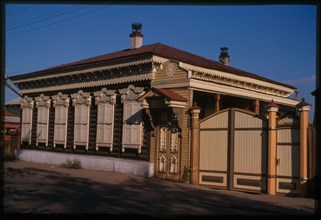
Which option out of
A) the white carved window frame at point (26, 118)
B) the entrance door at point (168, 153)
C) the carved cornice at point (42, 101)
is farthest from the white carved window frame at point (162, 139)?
the white carved window frame at point (26, 118)

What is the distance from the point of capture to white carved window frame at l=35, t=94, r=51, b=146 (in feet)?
80.6

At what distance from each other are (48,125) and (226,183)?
13216mm

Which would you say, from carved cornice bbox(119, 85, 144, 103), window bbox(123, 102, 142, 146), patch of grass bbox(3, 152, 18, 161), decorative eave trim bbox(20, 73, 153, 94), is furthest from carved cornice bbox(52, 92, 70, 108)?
window bbox(123, 102, 142, 146)

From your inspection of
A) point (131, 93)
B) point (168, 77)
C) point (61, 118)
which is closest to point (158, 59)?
point (168, 77)

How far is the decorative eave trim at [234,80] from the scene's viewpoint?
1708 cm

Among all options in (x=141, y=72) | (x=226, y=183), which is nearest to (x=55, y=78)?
(x=141, y=72)

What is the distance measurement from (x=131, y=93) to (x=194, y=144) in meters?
4.45

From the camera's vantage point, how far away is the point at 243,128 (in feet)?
46.6

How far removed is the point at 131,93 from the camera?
18.7 meters

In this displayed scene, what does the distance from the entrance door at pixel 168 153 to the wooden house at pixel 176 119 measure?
0.12 feet

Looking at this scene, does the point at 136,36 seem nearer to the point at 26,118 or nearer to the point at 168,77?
the point at 168,77

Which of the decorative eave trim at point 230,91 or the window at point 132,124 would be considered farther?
the window at point 132,124

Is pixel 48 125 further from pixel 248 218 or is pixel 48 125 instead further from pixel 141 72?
pixel 248 218

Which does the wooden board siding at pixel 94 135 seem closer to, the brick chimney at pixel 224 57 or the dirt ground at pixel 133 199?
the dirt ground at pixel 133 199
